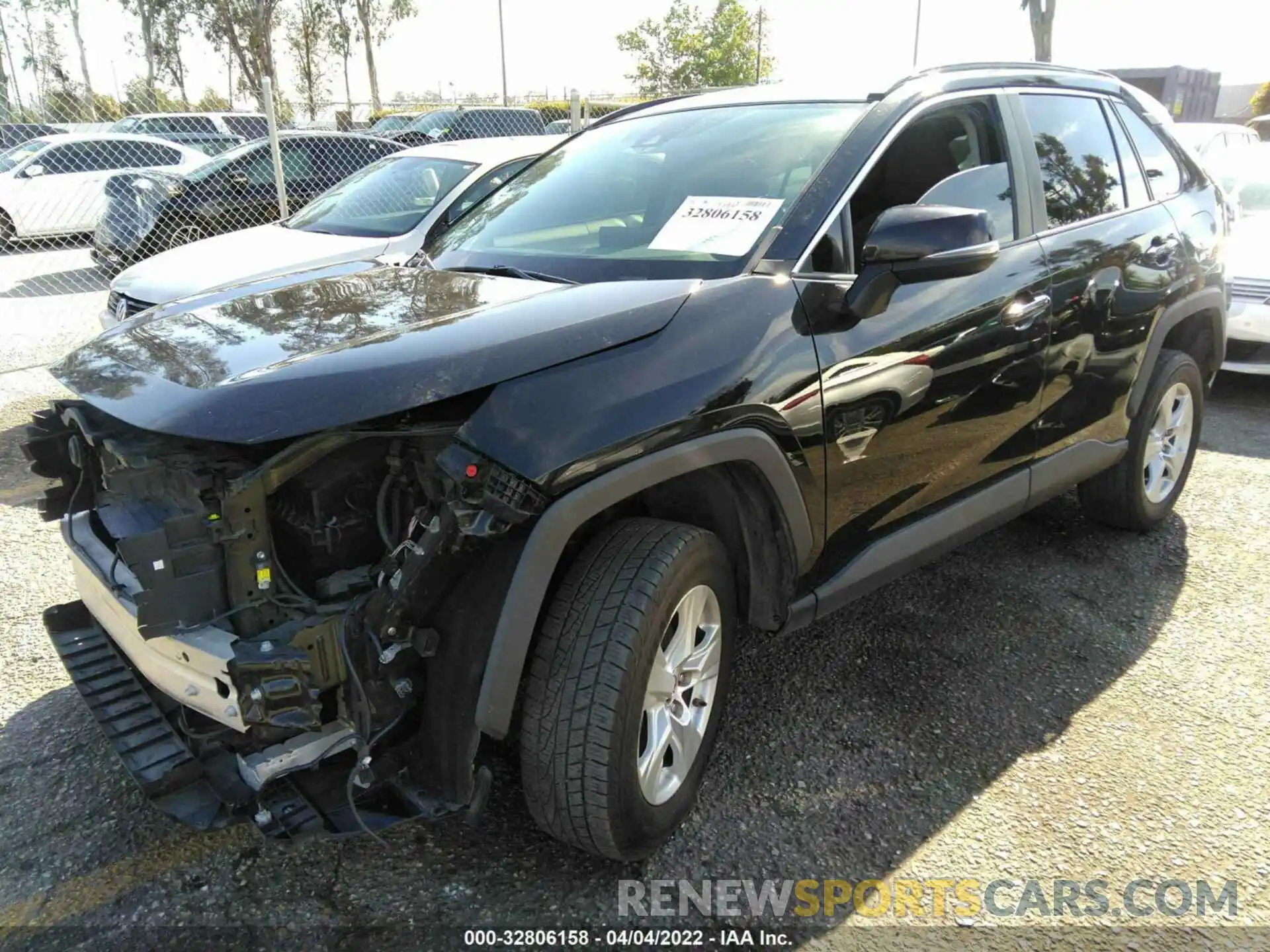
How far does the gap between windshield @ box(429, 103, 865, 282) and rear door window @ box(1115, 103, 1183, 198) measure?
69.2 inches

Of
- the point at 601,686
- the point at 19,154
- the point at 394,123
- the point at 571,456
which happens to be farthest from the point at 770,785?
the point at 394,123

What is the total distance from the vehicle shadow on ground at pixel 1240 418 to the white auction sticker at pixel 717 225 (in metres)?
4.17

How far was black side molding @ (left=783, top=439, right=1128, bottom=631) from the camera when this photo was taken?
2.64 meters

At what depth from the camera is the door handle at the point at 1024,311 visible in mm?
2953

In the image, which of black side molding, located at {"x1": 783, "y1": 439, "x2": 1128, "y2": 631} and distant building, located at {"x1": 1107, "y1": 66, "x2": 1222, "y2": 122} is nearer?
black side molding, located at {"x1": 783, "y1": 439, "x2": 1128, "y2": 631}

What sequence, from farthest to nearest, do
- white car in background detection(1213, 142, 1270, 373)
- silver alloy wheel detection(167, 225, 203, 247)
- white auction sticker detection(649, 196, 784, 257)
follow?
silver alloy wheel detection(167, 225, 203, 247) < white car in background detection(1213, 142, 1270, 373) < white auction sticker detection(649, 196, 784, 257)

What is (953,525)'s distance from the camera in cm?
300

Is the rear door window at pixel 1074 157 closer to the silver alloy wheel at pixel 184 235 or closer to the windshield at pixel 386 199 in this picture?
the windshield at pixel 386 199

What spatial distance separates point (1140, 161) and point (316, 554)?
3641 mm

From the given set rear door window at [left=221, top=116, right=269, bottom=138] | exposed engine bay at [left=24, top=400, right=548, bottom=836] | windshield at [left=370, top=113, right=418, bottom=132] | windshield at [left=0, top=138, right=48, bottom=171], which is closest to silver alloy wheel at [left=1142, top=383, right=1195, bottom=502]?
exposed engine bay at [left=24, top=400, right=548, bottom=836]

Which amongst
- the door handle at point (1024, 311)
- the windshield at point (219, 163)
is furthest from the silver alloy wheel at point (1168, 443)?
the windshield at point (219, 163)

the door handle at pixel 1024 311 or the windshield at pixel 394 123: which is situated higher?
the windshield at pixel 394 123

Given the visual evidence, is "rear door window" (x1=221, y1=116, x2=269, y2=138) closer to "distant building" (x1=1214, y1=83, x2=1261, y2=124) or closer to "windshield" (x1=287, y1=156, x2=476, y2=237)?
"windshield" (x1=287, y1=156, x2=476, y2=237)

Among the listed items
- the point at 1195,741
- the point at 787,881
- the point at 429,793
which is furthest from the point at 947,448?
the point at 429,793
